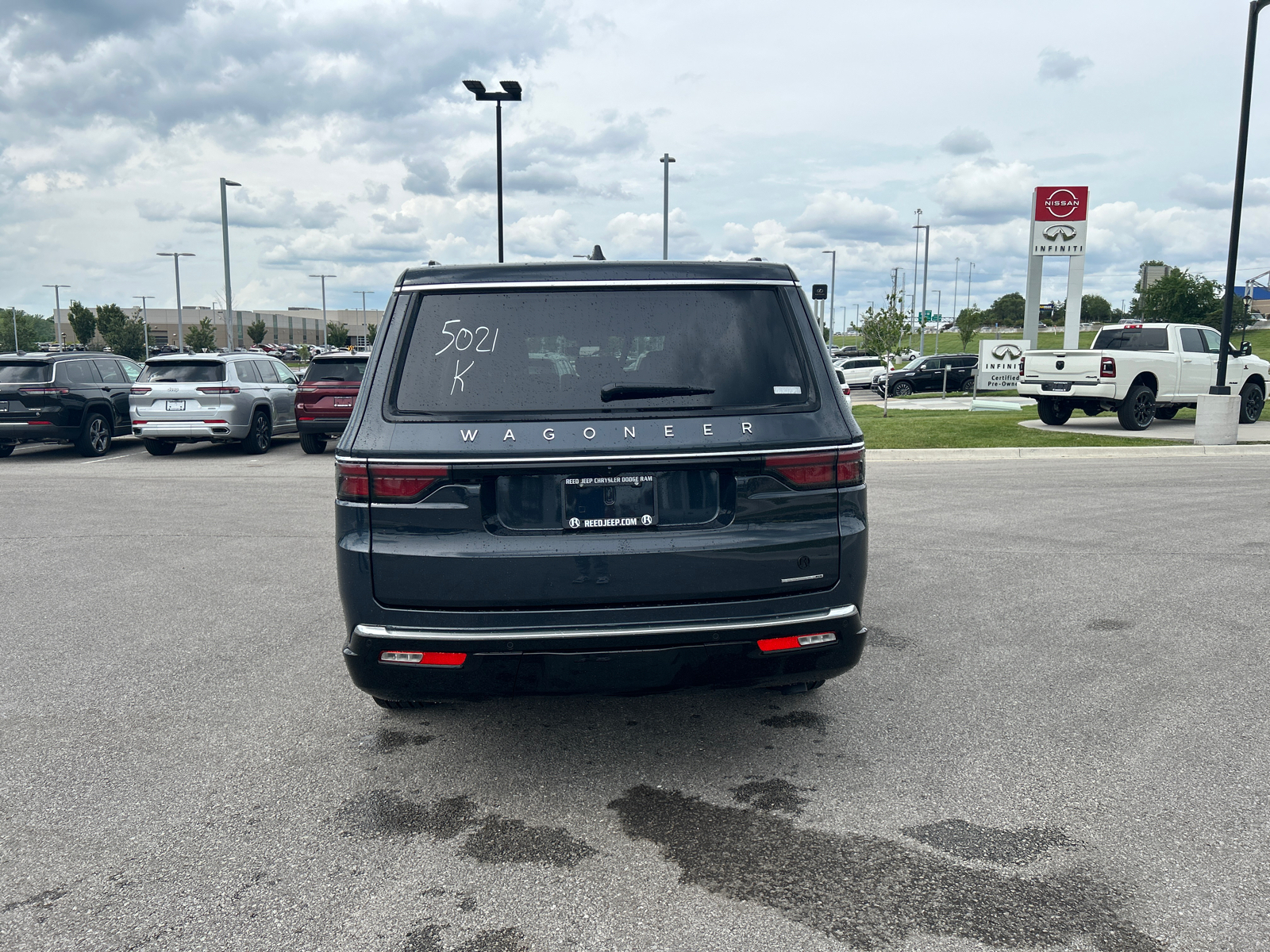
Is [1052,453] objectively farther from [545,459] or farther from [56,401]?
[56,401]

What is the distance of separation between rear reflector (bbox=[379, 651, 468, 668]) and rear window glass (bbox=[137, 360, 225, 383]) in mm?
14754

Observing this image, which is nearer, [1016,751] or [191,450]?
[1016,751]

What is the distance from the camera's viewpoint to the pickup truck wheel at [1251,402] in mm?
19516

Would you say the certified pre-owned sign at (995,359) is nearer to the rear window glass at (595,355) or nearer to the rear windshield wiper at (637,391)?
the rear window glass at (595,355)

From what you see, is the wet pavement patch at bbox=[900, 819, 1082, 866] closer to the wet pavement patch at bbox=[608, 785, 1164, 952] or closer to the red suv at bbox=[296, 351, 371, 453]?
the wet pavement patch at bbox=[608, 785, 1164, 952]

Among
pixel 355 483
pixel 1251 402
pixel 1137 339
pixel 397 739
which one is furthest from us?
pixel 1251 402

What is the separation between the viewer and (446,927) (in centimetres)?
281

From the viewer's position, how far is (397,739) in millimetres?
4246

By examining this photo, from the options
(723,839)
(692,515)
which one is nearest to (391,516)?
(692,515)

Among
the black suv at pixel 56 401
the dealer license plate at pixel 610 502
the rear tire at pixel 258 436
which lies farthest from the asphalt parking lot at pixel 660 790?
the black suv at pixel 56 401

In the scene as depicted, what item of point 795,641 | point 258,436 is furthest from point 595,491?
point 258,436

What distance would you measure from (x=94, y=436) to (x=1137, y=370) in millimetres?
18411

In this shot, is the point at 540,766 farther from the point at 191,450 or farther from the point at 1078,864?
the point at 191,450

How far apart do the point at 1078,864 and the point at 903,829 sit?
543 millimetres
